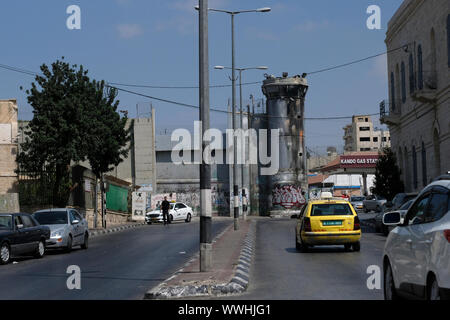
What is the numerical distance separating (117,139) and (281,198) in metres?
25.3

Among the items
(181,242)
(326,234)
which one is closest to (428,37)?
(181,242)

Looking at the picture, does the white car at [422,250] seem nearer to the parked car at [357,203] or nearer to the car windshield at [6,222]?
the car windshield at [6,222]

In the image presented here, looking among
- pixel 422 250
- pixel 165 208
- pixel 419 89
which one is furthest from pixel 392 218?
pixel 165 208

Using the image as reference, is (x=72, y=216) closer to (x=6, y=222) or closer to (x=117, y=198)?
(x=6, y=222)

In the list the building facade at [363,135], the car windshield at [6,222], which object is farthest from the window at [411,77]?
the building facade at [363,135]

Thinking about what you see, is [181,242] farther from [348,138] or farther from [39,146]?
[348,138]

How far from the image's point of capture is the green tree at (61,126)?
38312 millimetres

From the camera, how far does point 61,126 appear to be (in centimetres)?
3816

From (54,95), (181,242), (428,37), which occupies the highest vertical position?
(428,37)

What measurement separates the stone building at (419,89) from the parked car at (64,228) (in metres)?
19.0

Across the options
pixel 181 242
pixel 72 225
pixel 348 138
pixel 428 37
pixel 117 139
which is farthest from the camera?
pixel 348 138

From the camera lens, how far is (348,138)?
572 ft

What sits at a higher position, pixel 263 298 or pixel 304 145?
pixel 304 145

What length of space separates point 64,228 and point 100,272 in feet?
28.8
